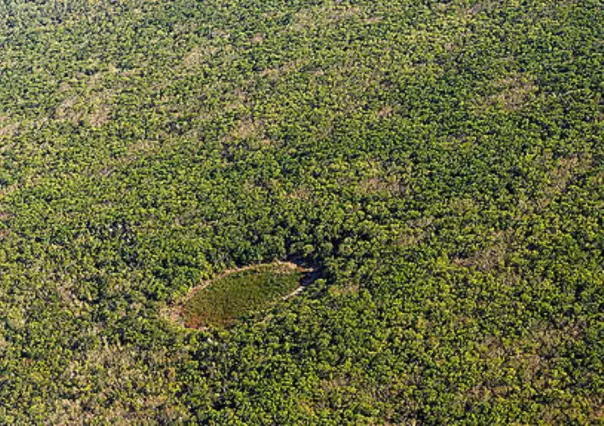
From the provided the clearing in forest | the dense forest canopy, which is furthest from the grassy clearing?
the dense forest canopy

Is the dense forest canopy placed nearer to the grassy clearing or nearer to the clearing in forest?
the clearing in forest

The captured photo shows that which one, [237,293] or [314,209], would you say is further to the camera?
[314,209]

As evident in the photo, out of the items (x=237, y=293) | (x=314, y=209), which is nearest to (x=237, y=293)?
(x=237, y=293)

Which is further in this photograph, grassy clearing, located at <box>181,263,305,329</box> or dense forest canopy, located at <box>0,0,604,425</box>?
grassy clearing, located at <box>181,263,305,329</box>

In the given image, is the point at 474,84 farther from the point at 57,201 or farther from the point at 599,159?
the point at 57,201

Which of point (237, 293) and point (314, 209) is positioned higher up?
point (314, 209)

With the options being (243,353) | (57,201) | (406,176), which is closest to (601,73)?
(406,176)

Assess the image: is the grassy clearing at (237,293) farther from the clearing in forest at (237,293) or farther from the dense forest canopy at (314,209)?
the dense forest canopy at (314,209)

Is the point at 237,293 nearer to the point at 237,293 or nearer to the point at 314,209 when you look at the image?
the point at 237,293
